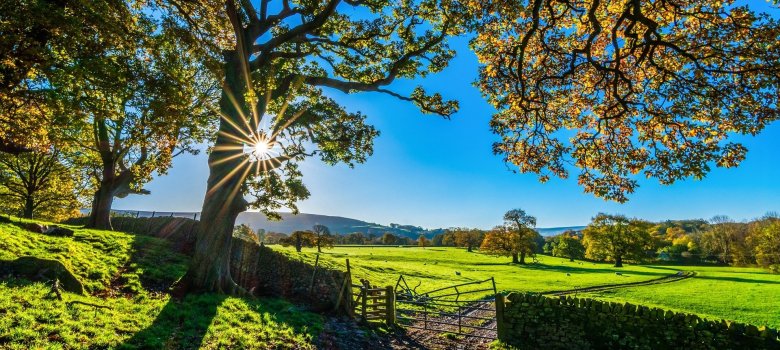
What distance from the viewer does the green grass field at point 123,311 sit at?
301 inches

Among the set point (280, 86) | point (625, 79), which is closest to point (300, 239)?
point (280, 86)

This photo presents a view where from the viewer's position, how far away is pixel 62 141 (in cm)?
1399

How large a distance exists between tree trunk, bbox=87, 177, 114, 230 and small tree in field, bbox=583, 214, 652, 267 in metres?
81.7

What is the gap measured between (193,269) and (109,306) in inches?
156

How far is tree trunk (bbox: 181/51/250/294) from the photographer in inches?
552

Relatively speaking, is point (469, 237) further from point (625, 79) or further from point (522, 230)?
point (625, 79)

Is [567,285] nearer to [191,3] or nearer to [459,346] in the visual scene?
[459,346]

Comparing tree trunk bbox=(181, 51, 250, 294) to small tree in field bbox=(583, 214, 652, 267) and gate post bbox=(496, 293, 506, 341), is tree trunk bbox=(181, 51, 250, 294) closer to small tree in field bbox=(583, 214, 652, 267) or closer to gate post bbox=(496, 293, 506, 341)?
gate post bbox=(496, 293, 506, 341)

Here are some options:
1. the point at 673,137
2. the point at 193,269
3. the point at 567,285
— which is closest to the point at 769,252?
the point at 567,285

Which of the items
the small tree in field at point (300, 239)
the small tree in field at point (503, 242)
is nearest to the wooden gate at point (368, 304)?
the small tree in field at point (300, 239)

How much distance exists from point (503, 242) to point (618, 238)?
25.2 metres

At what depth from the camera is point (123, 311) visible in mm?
10070

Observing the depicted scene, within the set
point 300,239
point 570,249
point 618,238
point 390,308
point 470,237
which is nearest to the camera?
point 390,308

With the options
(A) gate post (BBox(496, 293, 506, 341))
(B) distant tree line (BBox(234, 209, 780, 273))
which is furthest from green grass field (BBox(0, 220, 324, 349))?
(B) distant tree line (BBox(234, 209, 780, 273))
